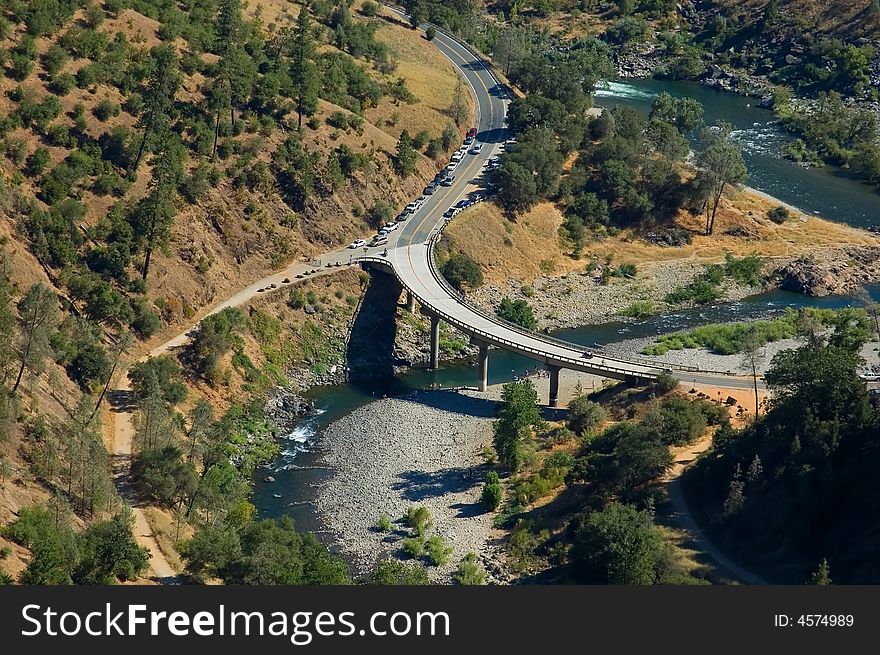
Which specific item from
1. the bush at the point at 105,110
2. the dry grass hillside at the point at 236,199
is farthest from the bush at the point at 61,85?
the bush at the point at 105,110

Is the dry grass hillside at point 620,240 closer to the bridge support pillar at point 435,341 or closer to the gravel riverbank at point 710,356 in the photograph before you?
the bridge support pillar at point 435,341

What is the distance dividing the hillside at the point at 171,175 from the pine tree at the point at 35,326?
388 millimetres

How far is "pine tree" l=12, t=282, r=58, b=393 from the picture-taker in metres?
103

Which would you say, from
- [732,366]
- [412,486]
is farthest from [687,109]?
[412,486]

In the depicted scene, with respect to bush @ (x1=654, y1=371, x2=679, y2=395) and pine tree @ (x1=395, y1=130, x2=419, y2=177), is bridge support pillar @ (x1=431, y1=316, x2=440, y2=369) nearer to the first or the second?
bush @ (x1=654, y1=371, x2=679, y2=395)

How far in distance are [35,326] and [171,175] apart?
33.0 metres

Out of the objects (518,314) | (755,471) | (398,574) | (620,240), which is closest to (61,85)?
(518,314)

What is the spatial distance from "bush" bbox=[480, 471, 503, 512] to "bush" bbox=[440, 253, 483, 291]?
3815 centimetres

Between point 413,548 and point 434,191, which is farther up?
point 434,191

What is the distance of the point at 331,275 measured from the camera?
137375mm

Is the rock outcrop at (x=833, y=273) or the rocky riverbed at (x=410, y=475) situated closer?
the rocky riverbed at (x=410, y=475)

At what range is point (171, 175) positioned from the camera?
134 m

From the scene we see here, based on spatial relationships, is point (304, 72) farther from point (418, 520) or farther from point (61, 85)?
point (418, 520)

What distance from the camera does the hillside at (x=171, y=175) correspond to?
11775 cm
